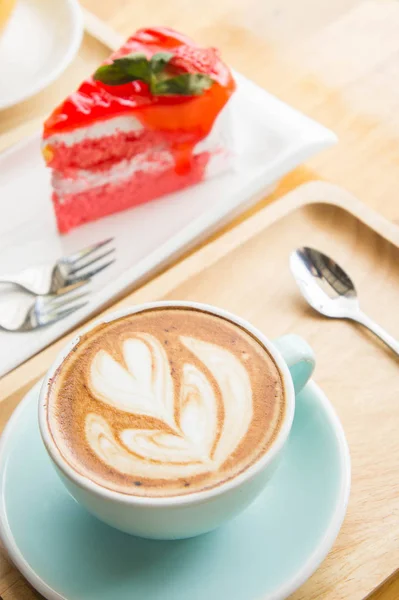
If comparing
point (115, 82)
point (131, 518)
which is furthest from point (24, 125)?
point (131, 518)

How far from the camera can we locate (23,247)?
1198 mm

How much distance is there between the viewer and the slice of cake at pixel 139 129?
1214 mm

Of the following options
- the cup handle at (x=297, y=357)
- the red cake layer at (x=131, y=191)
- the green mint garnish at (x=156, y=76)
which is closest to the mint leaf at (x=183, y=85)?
the green mint garnish at (x=156, y=76)

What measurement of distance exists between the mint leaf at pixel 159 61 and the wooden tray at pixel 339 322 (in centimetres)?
29

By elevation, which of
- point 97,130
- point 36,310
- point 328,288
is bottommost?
point 36,310

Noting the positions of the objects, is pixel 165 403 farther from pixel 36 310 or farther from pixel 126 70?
pixel 126 70

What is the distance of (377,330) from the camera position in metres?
0.95

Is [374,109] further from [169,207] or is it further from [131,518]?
[131,518]

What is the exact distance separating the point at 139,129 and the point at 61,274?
0.30m

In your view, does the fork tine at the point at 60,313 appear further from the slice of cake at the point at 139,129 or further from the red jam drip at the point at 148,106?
the red jam drip at the point at 148,106

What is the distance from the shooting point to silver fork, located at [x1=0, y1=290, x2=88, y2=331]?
105 cm

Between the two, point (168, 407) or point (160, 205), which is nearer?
point (168, 407)

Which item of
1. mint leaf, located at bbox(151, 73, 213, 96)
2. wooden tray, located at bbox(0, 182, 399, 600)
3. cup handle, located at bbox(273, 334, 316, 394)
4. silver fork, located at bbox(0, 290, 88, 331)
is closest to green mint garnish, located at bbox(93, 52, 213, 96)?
mint leaf, located at bbox(151, 73, 213, 96)

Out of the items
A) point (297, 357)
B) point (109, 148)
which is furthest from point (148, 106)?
point (297, 357)
